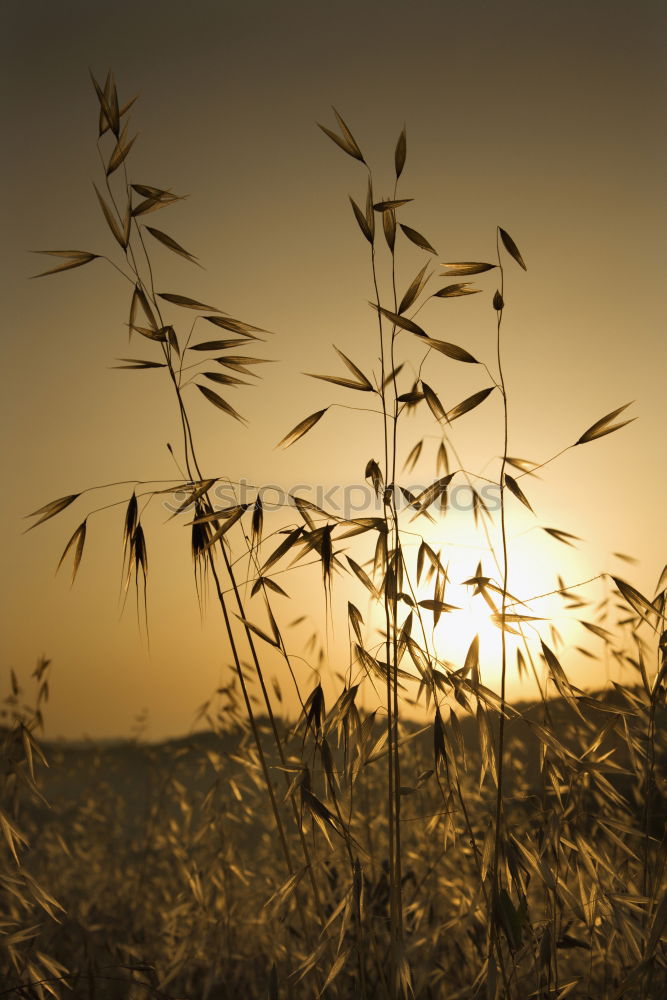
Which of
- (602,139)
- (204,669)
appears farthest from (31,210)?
(602,139)

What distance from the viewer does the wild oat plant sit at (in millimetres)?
928

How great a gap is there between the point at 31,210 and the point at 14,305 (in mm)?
204

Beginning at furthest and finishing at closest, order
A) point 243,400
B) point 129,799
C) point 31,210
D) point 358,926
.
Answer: point 129,799, point 31,210, point 243,400, point 358,926

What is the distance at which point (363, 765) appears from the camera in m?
0.91

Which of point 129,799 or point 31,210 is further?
point 129,799

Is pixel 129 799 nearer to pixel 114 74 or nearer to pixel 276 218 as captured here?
pixel 276 218

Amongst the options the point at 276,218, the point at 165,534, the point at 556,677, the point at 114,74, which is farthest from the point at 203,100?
the point at 556,677

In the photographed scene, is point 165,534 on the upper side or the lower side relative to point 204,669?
upper

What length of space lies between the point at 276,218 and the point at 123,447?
0.57 m

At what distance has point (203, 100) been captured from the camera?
1.54 m

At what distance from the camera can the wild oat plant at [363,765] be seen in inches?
36.5

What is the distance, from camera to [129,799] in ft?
6.30

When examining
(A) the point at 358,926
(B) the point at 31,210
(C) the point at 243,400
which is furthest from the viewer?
(B) the point at 31,210

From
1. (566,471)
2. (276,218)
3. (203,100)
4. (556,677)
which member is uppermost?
(203,100)
